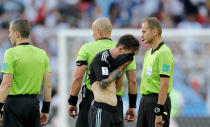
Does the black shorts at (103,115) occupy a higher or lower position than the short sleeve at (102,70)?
lower

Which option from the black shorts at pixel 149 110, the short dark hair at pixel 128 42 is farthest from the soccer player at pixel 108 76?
the black shorts at pixel 149 110

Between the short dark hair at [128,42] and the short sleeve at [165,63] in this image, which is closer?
the short dark hair at [128,42]

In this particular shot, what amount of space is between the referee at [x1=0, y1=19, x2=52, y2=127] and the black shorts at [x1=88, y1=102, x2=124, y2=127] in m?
1.00

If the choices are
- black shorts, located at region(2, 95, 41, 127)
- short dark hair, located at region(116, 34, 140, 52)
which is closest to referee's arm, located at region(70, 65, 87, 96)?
black shorts, located at region(2, 95, 41, 127)

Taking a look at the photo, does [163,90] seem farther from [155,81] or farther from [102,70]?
[102,70]

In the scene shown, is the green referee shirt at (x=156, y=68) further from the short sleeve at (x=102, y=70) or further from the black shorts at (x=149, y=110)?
the short sleeve at (x=102, y=70)

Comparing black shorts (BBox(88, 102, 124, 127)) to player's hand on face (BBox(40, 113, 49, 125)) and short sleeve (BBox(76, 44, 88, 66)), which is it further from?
player's hand on face (BBox(40, 113, 49, 125))

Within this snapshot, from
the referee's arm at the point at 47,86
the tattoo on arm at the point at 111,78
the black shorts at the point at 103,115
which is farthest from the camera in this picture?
the referee's arm at the point at 47,86

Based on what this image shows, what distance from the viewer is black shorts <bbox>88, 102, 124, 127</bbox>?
23.0ft

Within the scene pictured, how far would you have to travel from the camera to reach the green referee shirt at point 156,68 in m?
7.46

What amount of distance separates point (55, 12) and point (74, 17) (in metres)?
0.59

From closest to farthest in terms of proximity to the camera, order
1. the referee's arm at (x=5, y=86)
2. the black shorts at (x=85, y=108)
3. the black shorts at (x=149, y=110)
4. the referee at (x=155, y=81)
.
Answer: the referee's arm at (x=5, y=86) → the referee at (x=155, y=81) → the black shorts at (x=149, y=110) → the black shorts at (x=85, y=108)

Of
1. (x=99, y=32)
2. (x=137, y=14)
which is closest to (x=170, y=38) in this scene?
(x=99, y=32)

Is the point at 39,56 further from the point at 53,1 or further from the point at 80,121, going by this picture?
the point at 53,1
